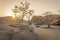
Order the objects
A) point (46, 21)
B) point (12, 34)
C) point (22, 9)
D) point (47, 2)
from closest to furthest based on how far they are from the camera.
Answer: point (12, 34)
point (22, 9)
point (46, 21)
point (47, 2)

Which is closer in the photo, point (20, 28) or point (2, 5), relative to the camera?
point (20, 28)

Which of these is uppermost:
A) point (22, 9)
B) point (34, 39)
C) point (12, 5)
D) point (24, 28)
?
point (12, 5)

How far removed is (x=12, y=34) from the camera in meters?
1.68

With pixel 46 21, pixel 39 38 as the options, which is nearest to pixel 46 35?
pixel 39 38

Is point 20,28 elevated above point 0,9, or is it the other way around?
point 0,9

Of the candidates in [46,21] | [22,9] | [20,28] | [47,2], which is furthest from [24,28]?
[47,2]

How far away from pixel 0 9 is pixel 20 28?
116 inches

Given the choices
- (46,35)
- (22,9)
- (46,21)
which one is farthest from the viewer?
(46,21)

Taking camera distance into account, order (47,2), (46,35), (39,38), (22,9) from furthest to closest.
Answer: (47,2) → (22,9) → (46,35) → (39,38)

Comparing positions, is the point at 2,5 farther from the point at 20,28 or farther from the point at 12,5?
the point at 20,28

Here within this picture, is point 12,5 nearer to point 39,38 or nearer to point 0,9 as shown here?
point 0,9

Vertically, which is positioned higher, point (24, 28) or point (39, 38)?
point (24, 28)

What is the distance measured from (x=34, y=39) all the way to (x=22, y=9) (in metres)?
0.99

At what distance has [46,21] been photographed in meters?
2.80
